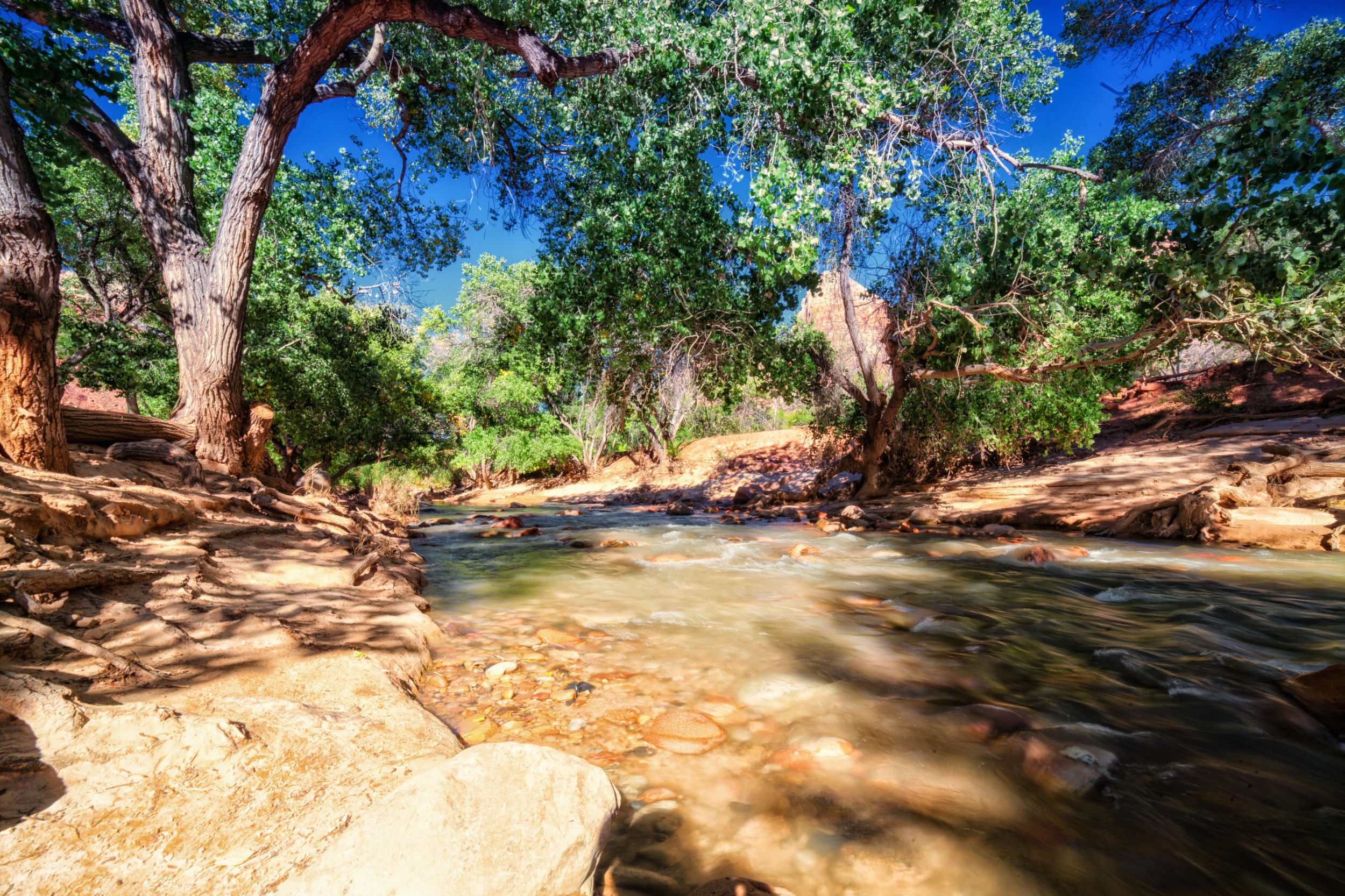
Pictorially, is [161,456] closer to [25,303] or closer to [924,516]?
[25,303]

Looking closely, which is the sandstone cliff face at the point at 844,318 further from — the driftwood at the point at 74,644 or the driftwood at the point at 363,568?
the driftwood at the point at 74,644

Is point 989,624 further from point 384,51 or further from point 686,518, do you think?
point 384,51

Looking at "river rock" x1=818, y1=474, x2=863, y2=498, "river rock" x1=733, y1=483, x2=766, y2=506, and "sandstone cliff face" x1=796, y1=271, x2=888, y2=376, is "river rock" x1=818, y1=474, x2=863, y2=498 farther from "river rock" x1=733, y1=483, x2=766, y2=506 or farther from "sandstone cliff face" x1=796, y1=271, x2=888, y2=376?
"sandstone cliff face" x1=796, y1=271, x2=888, y2=376

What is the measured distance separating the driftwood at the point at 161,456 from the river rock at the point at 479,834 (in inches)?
203

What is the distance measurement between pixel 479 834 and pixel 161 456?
5.90 m

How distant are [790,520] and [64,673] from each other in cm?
1000

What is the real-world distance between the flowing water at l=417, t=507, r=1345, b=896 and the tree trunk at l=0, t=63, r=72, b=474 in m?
3.04

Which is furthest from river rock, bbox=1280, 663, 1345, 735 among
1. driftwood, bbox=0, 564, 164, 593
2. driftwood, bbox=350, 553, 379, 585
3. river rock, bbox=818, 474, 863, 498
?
river rock, bbox=818, 474, 863, 498

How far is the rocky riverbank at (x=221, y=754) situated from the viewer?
124 cm

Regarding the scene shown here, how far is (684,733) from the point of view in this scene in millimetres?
2252

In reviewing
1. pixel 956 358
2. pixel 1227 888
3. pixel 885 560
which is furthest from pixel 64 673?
pixel 956 358

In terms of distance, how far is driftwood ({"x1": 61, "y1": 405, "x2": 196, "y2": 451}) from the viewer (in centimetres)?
510

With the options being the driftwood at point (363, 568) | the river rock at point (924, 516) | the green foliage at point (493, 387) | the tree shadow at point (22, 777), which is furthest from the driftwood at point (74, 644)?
the green foliage at point (493, 387)

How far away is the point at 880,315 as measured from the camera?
1045cm
